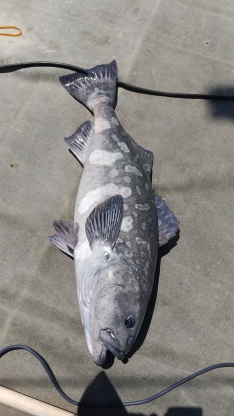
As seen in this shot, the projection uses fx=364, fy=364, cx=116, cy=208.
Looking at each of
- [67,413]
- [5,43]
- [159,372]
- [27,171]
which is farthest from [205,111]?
[67,413]

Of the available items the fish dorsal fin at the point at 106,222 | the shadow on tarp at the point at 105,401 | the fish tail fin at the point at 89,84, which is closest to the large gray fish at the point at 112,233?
the fish dorsal fin at the point at 106,222

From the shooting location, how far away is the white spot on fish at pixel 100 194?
321 cm

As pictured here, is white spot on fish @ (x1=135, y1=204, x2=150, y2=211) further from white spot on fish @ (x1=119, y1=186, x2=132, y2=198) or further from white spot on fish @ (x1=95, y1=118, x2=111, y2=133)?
white spot on fish @ (x1=95, y1=118, x2=111, y2=133)

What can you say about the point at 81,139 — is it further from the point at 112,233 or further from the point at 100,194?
the point at 112,233

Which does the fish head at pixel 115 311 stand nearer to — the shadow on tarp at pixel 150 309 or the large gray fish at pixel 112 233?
the large gray fish at pixel 112 233

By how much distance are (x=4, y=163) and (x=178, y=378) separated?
2660 millimetres

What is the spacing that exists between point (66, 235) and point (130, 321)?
0.98 m

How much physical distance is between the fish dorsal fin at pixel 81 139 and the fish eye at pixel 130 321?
169 cm

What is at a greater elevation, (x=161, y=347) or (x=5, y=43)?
(x=5, y=43)

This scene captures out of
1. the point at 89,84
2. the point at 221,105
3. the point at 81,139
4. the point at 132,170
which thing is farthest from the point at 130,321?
the point at 221,105

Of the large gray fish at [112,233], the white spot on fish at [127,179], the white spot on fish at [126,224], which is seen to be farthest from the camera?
the white spot on fish at [127,179]

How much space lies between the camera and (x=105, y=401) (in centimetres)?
303

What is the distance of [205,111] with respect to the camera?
4371 millimetres

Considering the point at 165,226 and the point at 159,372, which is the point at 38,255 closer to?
the point at 165,226
